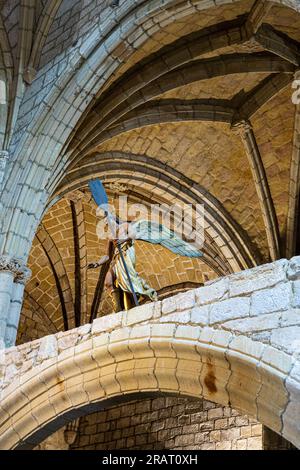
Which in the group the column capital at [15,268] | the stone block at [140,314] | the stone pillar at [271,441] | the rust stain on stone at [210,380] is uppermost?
the column capital at [15,268]

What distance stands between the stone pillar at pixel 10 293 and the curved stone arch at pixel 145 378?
167cm

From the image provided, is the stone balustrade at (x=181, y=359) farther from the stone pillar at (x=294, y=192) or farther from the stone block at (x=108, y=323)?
the stone pillar at (x=294, y=192)

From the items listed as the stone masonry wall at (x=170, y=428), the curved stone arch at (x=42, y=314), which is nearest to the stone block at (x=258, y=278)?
the stone masonry wall at (x=170, y=428)

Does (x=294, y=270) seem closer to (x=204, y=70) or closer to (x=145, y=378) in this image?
(x=145, y=378)

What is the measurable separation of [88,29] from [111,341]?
471 centimetres

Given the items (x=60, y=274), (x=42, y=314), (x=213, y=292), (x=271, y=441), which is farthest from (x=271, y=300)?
(x=42, y=314)

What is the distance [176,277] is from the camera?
39.2 ft

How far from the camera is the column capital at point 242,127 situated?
9.88 metres

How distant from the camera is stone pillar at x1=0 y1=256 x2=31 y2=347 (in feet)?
22.7

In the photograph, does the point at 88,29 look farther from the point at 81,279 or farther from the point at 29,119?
the point at 81,279

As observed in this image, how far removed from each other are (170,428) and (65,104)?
16.5 feet

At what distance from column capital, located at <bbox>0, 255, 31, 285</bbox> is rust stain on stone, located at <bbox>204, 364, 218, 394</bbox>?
3.57 metres
